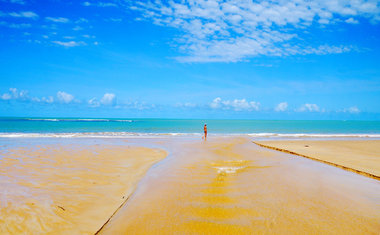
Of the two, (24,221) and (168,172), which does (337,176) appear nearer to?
(168,172)

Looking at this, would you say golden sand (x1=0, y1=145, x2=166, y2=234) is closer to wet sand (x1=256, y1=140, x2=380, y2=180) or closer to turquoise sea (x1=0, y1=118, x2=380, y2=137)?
wet sand (x1=256, y1=140, x2=380, y2=180)

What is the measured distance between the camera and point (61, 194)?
7129 mm

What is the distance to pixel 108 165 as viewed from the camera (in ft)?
39.2

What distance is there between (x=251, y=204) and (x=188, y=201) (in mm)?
1621

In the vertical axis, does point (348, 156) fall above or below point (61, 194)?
above

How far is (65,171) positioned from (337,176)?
36.0 feet

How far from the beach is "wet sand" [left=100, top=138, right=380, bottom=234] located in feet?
0.06

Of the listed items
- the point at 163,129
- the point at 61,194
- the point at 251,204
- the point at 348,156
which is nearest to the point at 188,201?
the point at 251,204

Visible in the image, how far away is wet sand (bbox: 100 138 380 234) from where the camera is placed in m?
4.89

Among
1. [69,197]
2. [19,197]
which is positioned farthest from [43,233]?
[19,197]

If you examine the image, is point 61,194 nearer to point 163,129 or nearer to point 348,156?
point 348,156

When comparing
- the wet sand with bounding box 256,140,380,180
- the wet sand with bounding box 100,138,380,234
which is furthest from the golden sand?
the wet sand with bounding box 256,140,380,180

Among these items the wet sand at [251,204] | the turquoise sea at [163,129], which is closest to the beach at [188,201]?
the wet sand at [251,204]

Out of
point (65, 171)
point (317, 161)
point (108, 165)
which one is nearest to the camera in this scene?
point (65, 171)
